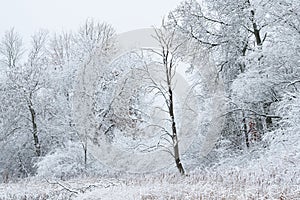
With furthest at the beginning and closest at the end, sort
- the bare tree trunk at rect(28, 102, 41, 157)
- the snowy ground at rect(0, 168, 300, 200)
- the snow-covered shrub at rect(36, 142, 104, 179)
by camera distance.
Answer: the bare tree trunk at rect(28, 102, 41, 157) < the snow-covered shrub at rect(36, 142, 104, 179) < the snowy ground at rect(0, 168, 300, 200)

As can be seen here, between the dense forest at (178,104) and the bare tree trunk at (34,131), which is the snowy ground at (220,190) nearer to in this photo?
the dense forest at (178,104)

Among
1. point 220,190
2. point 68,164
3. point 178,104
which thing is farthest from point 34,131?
point 220,190

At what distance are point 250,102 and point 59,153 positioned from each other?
458 inches

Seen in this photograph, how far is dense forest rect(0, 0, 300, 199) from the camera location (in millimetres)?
11781

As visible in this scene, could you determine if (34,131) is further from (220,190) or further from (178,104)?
(220,190)

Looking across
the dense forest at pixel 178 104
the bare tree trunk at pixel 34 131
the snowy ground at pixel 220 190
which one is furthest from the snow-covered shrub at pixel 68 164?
the snowy ground at pixel 220 190

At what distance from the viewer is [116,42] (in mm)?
24922

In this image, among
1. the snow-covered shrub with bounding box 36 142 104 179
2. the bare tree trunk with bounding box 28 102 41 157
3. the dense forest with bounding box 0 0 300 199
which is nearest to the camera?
the dense forest with bounding box 0 0 300 199

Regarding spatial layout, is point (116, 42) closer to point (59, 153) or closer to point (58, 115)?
point (58, 115)

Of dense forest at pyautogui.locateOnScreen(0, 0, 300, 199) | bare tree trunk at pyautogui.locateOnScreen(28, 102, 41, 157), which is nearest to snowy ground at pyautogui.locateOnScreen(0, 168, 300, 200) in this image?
dense forest at pyautogui.locateOnScreen(0, 0, 300, 199)

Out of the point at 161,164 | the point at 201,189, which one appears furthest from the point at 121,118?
the point at 201,189

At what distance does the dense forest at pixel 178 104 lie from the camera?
464 inches

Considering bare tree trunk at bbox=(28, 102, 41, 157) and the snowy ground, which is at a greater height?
bare tree trunk at bbox=(28, 102, 41, 157)

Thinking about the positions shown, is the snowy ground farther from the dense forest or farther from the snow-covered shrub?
the snow-covered shrub
